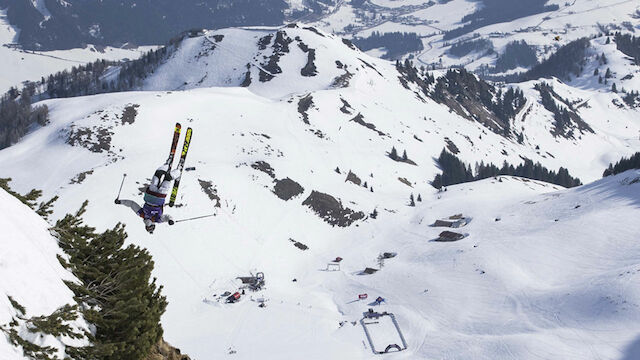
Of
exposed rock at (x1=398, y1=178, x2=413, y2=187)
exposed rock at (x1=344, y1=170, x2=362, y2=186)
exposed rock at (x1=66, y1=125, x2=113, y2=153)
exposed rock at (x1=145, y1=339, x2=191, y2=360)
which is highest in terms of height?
exposed rock at (x1=145, y1=339, x2=191, y2=360)

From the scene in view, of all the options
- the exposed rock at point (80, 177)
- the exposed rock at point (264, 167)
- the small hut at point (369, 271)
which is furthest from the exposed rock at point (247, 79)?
the small hut at point (369, 271)

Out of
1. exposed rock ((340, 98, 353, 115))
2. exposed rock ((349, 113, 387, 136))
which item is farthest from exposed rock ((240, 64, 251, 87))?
exposed rock ((349, 113, 387, 136))

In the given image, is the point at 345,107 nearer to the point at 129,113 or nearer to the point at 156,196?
the point at 129,113

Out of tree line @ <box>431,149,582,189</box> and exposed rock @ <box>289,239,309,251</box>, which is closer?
exposed rock @ <box>289,239,309,251</box>

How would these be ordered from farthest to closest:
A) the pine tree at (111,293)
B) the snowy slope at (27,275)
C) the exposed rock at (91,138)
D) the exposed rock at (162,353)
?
the exposed rock at (91,138) → the exposed rock at (162,353) → the pine tree at (111,293) → the snowy slope at (27,275)

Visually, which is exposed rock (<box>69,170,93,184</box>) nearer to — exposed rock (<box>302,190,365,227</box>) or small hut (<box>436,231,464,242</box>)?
exposed rock (<box>302,190,365,227</box>)

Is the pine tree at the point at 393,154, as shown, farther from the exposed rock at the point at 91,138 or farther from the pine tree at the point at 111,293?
the pine tree at the point at 111,293

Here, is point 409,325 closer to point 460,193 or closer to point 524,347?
point 524,347
